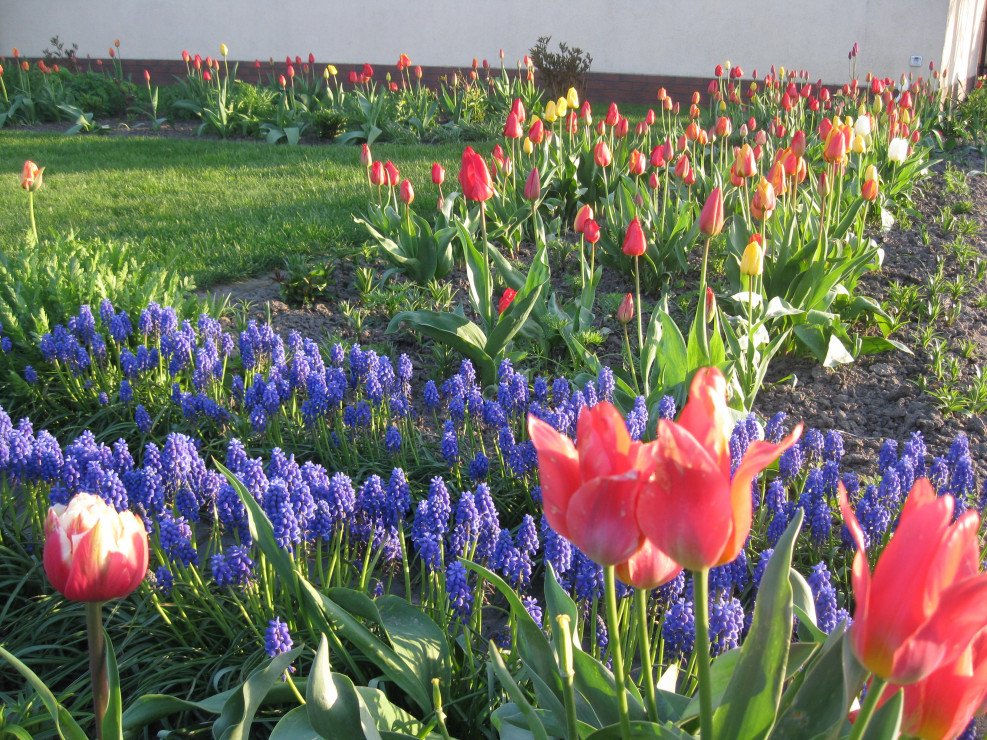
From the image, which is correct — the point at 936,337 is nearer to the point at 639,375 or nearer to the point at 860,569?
the point at 639,375

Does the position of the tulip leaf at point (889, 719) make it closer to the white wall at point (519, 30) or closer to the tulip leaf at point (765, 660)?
the tulip leaf at point (765, 660)

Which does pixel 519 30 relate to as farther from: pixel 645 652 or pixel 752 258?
pixel 645 652

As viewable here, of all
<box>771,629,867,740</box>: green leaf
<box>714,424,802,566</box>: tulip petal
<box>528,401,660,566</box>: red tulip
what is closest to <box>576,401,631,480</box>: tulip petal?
<box>528,401,660,566</box>: red tulip

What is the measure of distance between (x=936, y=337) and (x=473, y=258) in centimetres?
216

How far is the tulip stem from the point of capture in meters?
0.74

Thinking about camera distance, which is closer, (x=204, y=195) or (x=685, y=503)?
(x=685, y=503)

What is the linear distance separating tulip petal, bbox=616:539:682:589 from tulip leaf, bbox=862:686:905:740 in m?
0.22

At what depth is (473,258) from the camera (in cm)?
361

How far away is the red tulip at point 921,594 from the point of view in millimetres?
647

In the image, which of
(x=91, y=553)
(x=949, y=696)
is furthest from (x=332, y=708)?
(x=949, y=696)

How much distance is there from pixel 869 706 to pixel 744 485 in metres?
0.23

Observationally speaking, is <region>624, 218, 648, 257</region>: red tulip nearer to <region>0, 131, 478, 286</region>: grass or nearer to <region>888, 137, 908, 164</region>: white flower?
<region>0, 131, 478, 286</region>: grass

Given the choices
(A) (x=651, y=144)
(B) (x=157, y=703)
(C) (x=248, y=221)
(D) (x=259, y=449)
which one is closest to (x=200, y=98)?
(C) (x=248, y=221)

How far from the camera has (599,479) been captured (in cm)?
79
